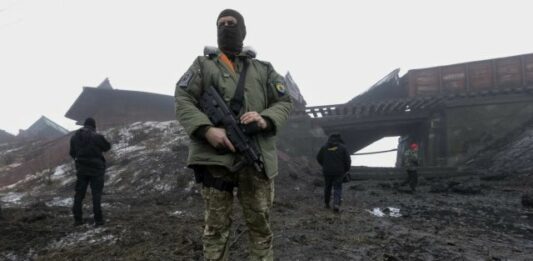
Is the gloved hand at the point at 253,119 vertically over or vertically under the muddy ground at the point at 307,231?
over

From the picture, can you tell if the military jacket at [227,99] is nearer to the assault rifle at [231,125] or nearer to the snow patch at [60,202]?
the assault rifle at [231,125]

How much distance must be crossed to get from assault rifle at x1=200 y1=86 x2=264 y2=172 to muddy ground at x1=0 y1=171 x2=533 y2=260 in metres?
1.82

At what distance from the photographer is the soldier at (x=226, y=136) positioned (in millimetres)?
1972

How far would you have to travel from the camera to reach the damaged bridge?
47.1 ft

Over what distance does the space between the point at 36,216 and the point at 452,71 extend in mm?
18005

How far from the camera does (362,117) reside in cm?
1678

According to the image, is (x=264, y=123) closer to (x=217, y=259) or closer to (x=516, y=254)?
(x=217, y=259)

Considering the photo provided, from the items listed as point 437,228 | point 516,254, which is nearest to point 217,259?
point 516,254

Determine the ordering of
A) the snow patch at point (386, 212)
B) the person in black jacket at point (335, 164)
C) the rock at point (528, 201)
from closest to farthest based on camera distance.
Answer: the snow patch at point (386, 212), the person in black jacket at point (335, 164), the rock at point (528, 201)

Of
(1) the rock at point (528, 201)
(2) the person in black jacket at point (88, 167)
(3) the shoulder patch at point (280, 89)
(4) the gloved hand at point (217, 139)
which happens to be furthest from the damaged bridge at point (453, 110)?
(4) the gloved hand at point (217, 139)

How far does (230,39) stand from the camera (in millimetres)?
2236

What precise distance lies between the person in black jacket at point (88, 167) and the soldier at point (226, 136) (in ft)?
12.9

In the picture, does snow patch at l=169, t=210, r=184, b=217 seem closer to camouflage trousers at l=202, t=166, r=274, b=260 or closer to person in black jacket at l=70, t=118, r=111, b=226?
person in black jacket at l=70, t=118, r=111, b=226

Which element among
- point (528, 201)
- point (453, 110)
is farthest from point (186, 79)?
point (453, 110)
